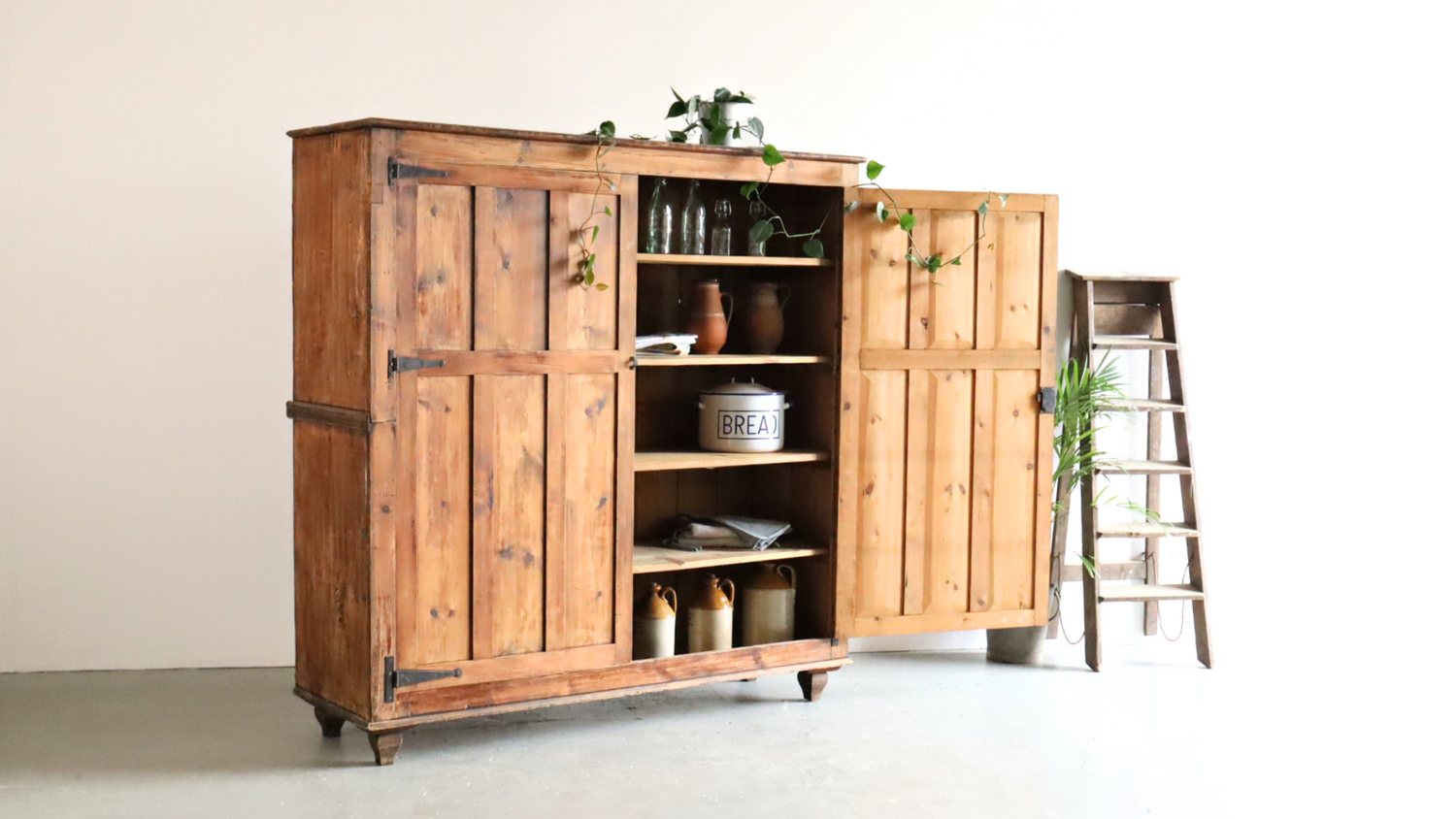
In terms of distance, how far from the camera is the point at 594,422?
3969 millimetres

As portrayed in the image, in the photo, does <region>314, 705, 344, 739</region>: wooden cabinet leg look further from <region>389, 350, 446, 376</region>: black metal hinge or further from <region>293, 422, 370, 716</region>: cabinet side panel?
<region>389, 350, 446, 376</region>: black metal hinge

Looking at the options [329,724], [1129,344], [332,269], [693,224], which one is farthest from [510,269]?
[1129,344]

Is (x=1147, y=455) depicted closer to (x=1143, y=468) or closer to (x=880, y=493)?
(x=1143, y=468)

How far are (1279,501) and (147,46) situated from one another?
4604 mm

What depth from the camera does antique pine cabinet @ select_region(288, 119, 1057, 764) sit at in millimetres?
3662

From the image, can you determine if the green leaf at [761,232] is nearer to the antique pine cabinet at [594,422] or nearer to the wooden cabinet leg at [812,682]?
the antique pine cabinet at [594,422]

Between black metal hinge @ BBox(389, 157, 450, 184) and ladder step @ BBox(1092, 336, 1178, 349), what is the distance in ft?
8.48

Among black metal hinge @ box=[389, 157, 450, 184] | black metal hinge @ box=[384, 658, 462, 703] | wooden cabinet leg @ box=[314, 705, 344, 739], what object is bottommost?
wooden cabinet leg @ box=[314, 705, 344, 739]

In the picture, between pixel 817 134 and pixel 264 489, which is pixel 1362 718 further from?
pixel 264 489

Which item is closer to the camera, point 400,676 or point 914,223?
point 400,676

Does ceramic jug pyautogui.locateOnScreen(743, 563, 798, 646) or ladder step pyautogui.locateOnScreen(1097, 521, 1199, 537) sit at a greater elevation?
ladder step pyautogui.locateOnScreen(1097, 521, 1199, 537)

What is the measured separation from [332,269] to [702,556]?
141 cm

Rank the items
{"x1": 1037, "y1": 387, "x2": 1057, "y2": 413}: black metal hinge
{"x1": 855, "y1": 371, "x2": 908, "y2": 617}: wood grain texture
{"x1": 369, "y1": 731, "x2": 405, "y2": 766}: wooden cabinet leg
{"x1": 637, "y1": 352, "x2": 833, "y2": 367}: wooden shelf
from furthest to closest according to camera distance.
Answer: {"x1": 1037, "y1": 387, "x2": 1057, "y2": 413}: black metal hinge → {"x1": 855, "y1": 371, "x2": 908, "y2": 617}: wood grain texture → {"x1": 637, "y1": 352, "x2": 833, "y2": 367}: wooden shelf → {"x1": 369, "y1": 731, "x2": 405, "y2": 766}: wooden cabinet leg

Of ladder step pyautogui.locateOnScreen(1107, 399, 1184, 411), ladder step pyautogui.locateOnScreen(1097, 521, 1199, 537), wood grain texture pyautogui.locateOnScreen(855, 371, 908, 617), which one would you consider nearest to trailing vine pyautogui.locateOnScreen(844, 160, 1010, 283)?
wood grain texture pyautogui.locateOnScreen(855, 371, 908, 617)
